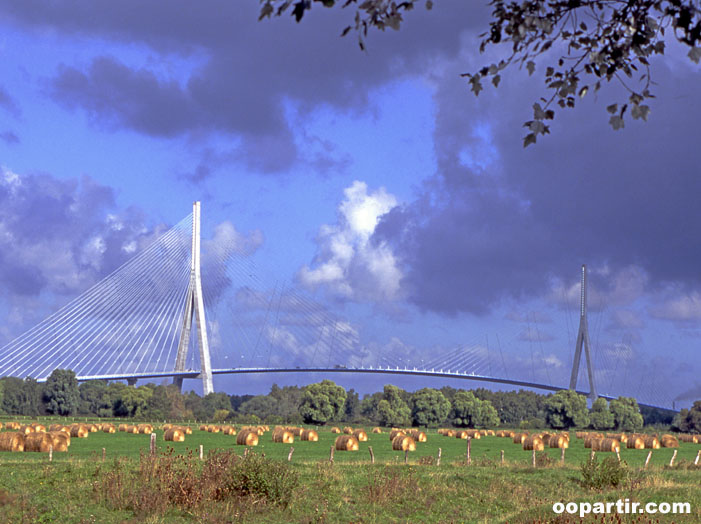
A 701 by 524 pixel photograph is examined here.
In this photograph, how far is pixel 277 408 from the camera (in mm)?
141625

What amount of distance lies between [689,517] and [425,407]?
99253mm

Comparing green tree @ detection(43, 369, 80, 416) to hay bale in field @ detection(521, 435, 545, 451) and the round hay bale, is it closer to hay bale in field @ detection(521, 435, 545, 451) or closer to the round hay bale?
the round hay bale

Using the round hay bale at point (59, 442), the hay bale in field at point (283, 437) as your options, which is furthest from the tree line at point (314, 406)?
the round hay bale at point (59, 442)

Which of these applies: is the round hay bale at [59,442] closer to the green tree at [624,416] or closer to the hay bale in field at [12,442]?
→ the hay bale in field at [12,442]

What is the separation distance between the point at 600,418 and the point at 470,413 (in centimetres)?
1831

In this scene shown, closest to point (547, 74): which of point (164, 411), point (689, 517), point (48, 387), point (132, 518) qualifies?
point (689, 517)

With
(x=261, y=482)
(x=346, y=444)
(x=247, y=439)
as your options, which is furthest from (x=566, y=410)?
(x=261, y=482)

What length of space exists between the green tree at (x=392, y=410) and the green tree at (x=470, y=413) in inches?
314

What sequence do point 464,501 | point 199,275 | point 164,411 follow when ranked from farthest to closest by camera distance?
point 164,411
point 199,275
point 464,501

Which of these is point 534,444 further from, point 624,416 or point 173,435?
point 624,416

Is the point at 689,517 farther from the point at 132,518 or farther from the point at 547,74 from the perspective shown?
the point at 547,74

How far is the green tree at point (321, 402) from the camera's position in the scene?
344 ft

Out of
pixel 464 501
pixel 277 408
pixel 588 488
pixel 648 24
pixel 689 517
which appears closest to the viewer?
pixel 648 24

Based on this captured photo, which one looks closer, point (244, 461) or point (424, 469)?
point (244, 461)
